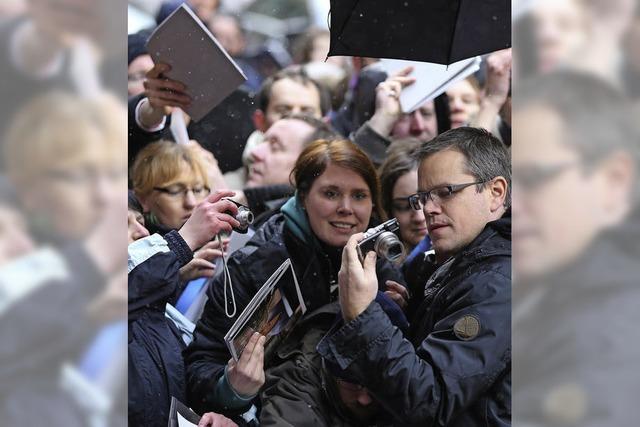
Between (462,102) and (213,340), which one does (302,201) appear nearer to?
(213,340)

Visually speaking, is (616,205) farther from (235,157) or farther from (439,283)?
(235,157)

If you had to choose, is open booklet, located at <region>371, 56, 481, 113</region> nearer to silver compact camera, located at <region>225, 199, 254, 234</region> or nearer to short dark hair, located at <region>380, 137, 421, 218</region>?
short dark hair, located at <region>380, 137, 421, 218</region>

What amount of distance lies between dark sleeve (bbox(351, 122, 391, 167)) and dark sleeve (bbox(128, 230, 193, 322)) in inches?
56.1

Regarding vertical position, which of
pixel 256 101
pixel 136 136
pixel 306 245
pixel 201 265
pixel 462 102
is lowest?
pixel 462 102

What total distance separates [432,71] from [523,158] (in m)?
2.06

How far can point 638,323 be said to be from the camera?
7.41 feet

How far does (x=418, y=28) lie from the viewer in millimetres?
4023

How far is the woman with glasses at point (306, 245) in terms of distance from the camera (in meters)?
Result: 3.51

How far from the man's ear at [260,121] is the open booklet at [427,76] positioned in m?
0.59

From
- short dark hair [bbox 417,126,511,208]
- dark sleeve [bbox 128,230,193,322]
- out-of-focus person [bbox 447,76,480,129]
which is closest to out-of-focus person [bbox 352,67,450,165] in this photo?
out-of-focus person [bbox 447,76,480,129]

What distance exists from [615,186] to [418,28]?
6.18 feet

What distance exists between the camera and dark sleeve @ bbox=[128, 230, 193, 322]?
3035 millimetres

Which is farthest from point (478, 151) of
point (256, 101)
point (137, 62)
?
point (256, 101)

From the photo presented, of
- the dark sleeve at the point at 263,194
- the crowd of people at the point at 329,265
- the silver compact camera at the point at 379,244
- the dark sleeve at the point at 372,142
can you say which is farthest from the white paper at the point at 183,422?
the dark sleeve at the point at 372,142
